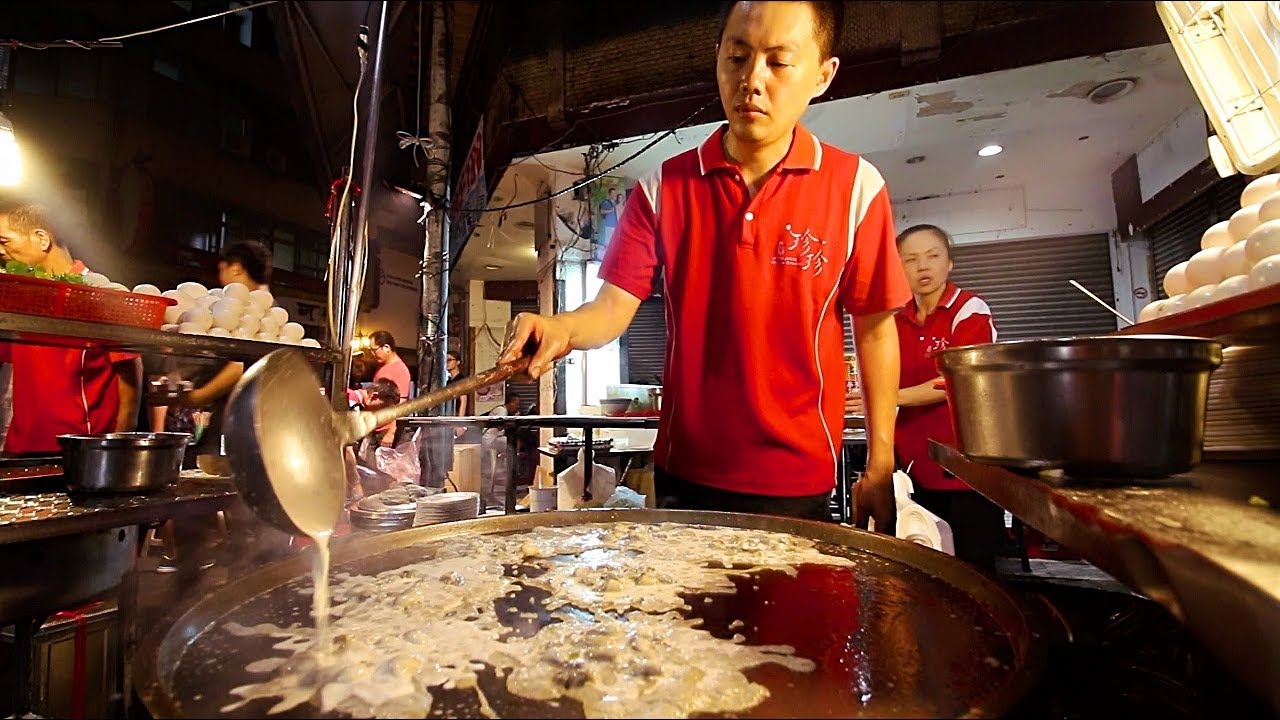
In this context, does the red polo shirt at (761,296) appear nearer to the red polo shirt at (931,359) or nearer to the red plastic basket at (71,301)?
the red polo shirt at (931,359)

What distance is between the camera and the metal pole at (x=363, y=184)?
268 cm

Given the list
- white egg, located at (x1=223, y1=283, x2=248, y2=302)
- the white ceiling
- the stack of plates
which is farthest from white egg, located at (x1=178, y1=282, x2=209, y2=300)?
the white ceiling

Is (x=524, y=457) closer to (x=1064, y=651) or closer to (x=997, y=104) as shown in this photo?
(x=997, y=104)

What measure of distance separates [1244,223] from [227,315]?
3.92m

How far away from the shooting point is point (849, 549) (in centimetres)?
145

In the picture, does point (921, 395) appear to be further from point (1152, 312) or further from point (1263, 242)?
point (1263, 242)

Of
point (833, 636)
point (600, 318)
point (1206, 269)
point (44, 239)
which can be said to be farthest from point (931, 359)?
point (44, 239)

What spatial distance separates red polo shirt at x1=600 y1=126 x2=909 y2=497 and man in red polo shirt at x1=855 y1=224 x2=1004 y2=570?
1576 mm

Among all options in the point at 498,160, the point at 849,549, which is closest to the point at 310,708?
the point at 849,549

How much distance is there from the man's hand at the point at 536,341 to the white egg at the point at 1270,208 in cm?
213

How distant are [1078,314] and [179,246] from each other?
16.3 meters

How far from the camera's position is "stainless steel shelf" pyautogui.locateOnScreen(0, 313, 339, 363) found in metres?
1.84

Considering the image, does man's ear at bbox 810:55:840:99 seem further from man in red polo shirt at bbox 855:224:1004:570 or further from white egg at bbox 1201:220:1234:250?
man in red polo shirt at bbox 855:224:1004:570

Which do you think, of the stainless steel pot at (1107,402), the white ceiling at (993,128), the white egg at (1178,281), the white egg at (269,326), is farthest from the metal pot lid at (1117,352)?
the white ceiling at (993,128)
